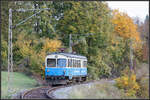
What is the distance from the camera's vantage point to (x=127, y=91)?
18.0m

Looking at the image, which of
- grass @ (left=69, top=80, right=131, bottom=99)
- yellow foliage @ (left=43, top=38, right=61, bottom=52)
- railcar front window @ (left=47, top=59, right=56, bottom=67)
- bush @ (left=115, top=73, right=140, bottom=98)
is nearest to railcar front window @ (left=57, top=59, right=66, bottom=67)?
railcar front window @ (left=47, top=59, right=56, bottom=67)

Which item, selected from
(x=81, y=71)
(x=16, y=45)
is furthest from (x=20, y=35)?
(x=81, y=71)

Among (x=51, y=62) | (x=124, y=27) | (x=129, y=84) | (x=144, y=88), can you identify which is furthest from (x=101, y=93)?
(x=124, y=27)

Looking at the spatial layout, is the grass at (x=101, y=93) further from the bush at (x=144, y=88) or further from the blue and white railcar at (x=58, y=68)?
the blue and white railcar at (x=58, y=68)

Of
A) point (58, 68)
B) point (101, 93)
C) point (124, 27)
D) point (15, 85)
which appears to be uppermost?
point (124, 27)

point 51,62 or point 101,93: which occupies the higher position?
point 51,62

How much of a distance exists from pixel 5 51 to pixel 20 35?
4345 millimetres

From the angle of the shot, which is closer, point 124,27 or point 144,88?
point 144,88

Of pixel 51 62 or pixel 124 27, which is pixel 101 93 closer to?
pixel 51 62

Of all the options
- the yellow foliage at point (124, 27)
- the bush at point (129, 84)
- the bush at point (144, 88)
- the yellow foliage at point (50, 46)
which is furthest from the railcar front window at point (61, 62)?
the yellow foliage at point (124, 27)

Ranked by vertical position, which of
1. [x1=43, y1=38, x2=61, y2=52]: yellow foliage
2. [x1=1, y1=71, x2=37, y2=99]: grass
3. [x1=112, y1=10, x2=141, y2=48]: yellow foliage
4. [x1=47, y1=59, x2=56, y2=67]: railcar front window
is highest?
[x1=112, y1=10, x2=141, y2=48]: yellow foliage

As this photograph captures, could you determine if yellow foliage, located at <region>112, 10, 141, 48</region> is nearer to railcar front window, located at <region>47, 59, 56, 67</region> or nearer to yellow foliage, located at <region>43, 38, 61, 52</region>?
yellow foliage, located at <region>43, 38, 61, 52</region>

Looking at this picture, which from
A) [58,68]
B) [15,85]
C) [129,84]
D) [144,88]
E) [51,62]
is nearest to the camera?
[129,84]

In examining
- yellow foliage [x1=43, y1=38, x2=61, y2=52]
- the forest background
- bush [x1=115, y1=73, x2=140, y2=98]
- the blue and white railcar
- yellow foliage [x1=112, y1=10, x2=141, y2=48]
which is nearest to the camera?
bush [x1=115, y1=73, x2=140, y2=98]
